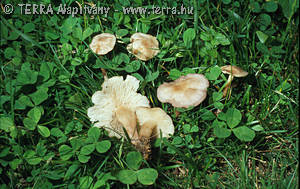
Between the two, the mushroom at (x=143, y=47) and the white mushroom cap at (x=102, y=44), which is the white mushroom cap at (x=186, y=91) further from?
the white mushroom cap at (x=102, y=44)

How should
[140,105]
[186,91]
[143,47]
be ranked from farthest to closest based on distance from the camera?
[143,47]
[140,105]
[186,91]

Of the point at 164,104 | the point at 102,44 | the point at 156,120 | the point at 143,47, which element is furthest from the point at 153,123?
the point at 102,44

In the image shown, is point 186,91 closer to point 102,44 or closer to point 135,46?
point 135,46

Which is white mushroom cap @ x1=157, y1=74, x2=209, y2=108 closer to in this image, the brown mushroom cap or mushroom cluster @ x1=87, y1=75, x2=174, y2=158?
mushroom cluster @ x1=87, y1=75, x2=174, y2=158

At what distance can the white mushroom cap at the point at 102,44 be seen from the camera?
257 centimetres

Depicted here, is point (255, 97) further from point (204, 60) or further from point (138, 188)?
point (138, 188)

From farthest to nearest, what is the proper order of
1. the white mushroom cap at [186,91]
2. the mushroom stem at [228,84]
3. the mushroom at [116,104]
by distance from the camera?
the mushroom stem at [228,84]
the mushroom at [116,104]
the white mushroom cap at [186,91]

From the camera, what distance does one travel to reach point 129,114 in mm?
2234

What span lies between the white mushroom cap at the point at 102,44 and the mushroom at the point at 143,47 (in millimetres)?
171

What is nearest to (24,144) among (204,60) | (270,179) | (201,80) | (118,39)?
(118,39)

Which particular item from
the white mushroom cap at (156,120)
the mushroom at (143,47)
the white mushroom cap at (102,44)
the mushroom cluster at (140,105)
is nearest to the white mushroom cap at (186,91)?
the mushroom cluster at (140,105)

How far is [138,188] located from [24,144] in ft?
3.31

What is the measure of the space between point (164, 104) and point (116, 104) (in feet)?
1.37

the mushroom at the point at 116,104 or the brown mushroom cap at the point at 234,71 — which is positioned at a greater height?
the brown mushroom cap at the point at 234,71
